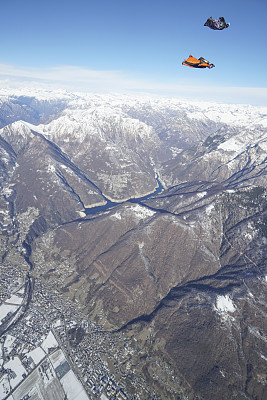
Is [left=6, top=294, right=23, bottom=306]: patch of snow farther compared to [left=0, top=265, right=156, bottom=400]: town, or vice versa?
[left=6, top=294, right=23, bottom=306]: patch of snow

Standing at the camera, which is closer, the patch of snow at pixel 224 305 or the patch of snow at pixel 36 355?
the patch of snow at pixel 36 355

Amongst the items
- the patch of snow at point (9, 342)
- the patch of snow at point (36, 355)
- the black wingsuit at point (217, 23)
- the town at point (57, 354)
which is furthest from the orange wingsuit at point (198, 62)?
the patch of snow at point (9, 342)

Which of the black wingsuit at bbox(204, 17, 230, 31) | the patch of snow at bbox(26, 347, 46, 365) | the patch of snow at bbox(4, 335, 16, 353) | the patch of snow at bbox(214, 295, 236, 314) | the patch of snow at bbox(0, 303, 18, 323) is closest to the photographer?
the black wingsuit at bbox(204, 17, 230, 31)

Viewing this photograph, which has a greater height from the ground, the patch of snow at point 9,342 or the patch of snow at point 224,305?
the patch of snow at point 224,305

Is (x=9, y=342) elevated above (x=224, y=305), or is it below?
below

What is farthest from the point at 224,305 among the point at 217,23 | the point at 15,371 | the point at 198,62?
the point at 217,23

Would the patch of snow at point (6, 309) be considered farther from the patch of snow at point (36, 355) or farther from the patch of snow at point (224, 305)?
the patch of snow at point (224, 305)

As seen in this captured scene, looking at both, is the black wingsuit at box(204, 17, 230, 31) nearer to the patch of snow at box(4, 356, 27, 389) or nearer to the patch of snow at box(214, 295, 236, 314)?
the patch of snow at box(214, 295, 236, 314)

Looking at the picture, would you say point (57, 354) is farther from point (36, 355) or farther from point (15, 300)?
point (15, 300)

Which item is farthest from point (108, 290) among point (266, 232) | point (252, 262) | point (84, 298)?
point (266, 232)

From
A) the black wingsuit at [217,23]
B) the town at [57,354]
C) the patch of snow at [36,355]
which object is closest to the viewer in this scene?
the black wingsuit at [217,23]

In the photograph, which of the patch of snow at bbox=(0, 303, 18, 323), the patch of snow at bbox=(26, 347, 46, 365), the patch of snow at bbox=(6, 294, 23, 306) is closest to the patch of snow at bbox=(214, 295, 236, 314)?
the patch of snow at bbox=(26, 347, 46, 365)
